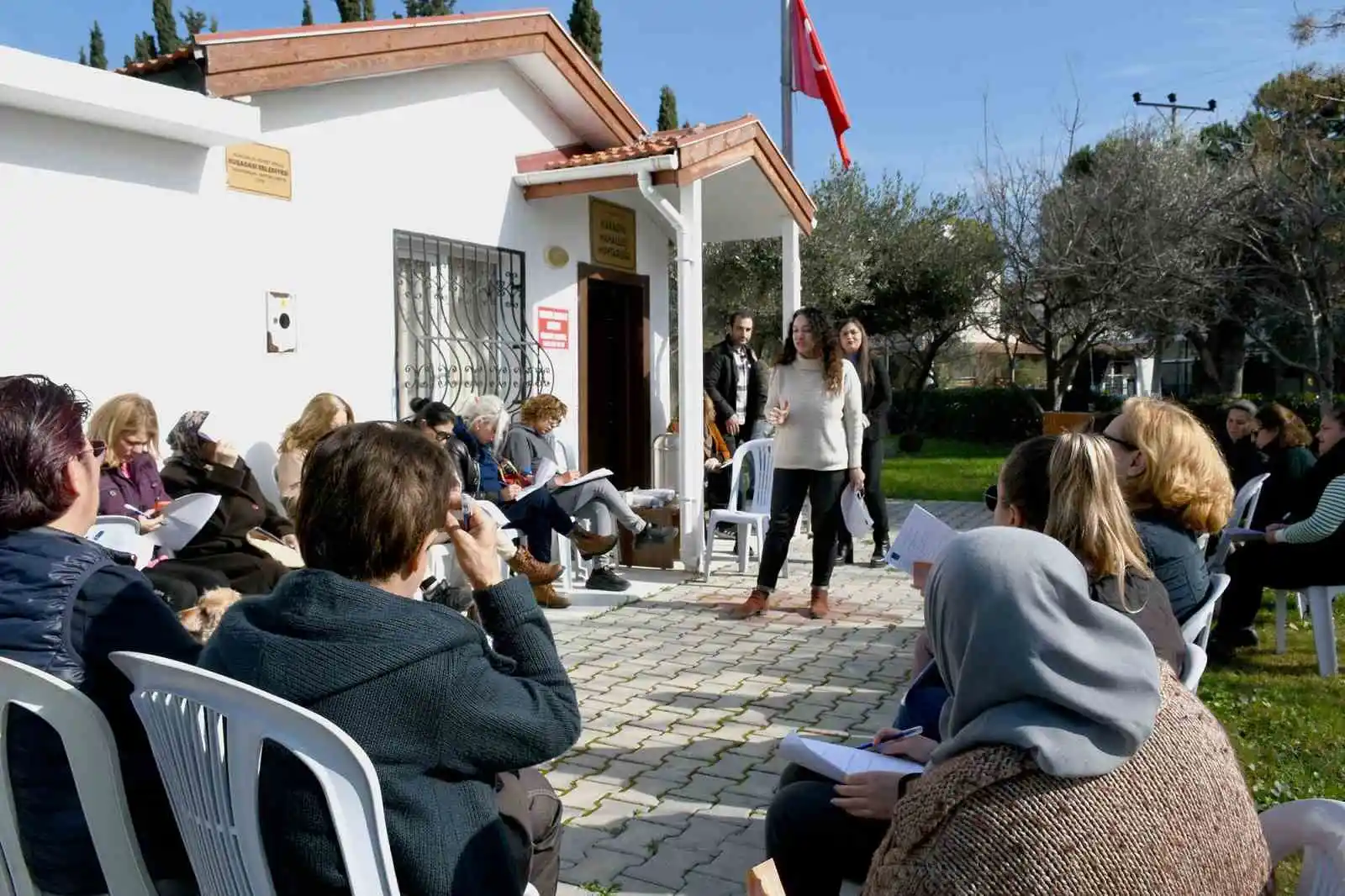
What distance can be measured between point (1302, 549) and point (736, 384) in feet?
15.4

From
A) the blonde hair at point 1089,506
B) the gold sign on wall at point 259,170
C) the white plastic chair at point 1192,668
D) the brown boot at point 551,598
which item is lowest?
the brown boot at point 551,598

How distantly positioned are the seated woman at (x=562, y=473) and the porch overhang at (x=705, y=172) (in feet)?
5.95

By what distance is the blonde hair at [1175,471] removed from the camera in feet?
10.4

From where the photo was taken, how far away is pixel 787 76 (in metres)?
12.8

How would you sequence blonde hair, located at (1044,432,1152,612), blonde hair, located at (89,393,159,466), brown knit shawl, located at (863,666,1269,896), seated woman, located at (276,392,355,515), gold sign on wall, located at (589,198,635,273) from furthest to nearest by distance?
gold sign on wall, located at (589,198,635,273), seated woman, located at (276,392,355,515), blonde hair, located at (89,393,159,466), blonde hair, located at (1044,432,1152,612), brown knit shawl, located at (863,666,1269,896)

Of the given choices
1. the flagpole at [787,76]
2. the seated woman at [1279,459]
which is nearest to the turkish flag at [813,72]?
the flagpole at [787,76]

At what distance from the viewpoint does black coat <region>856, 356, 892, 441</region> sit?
7984mm

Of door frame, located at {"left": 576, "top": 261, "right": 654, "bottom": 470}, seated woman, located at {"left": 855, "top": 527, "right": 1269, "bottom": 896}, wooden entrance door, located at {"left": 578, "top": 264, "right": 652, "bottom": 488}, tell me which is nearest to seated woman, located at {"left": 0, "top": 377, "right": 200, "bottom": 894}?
seated woman, located at {"left": 855, "top": 527, "right": 1269, "bottom": 896}

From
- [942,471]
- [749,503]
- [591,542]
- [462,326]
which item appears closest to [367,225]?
[462,326]

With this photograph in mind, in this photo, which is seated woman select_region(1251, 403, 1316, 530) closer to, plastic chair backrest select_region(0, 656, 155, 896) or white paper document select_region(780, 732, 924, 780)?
white paper document select_region(780, 732, 924, 780)

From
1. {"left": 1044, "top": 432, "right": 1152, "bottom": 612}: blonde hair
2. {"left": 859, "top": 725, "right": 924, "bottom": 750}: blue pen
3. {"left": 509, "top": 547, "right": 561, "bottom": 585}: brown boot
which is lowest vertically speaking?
{"left": 509, "top": 547, "right": 561, "bottom": 585}: brown boot

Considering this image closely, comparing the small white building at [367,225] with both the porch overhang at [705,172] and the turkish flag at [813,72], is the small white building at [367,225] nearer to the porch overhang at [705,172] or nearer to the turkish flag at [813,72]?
the porch overhang at [705,172]

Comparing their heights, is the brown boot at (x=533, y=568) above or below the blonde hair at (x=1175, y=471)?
below

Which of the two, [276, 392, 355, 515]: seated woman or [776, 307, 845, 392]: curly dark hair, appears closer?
[276, 392, 355, 515]: seated woman
